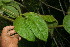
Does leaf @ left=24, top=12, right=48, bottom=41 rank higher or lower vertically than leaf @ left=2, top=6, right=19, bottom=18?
lower

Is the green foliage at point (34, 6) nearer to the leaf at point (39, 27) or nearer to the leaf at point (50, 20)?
the leaf at point (50, 20)

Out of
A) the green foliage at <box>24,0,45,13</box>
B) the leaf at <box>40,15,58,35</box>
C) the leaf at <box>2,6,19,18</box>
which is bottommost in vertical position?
the green foliage at <box>24,0,45,13</box>

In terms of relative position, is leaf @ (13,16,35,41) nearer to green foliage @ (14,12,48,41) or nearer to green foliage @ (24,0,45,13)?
green foliage @ (14,12,48,41)

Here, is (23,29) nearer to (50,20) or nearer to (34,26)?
(34,26)

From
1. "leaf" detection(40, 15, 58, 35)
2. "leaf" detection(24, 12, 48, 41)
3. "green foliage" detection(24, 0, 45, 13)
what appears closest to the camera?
"leaf" detection(24, 12, 48, 41)

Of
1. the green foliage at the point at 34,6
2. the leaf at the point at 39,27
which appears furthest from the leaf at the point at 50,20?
the green foliage at the point at 34,6

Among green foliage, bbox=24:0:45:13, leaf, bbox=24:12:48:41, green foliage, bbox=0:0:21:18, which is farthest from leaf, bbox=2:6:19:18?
green foliage, bbox=24:0:45:13

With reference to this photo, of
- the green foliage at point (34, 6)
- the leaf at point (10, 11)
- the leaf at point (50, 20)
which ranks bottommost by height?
the green foliage at point (34, 6)

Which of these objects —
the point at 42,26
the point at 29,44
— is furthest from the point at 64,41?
the point at 42,26

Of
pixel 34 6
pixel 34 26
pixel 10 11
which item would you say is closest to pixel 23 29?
pixel 34 26
